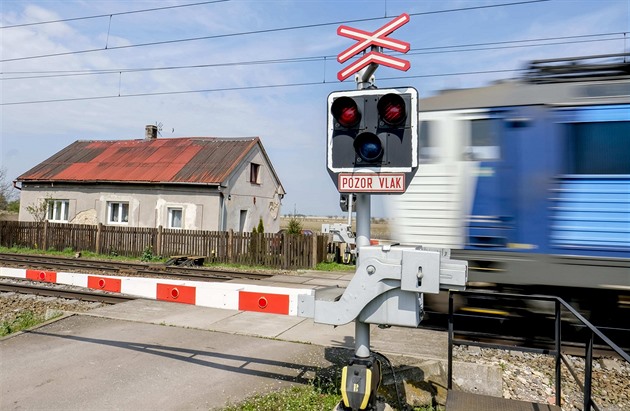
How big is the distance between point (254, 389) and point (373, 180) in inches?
104

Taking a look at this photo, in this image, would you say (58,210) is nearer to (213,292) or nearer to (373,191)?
(213,292)

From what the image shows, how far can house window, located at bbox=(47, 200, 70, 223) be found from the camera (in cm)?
2409

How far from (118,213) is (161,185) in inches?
137

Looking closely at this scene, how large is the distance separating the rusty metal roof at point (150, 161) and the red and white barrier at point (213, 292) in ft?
53.6

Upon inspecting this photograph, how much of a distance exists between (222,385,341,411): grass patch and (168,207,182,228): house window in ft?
62.0

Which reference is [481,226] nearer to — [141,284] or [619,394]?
[619,394]

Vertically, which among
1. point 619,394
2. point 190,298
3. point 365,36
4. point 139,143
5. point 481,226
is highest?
point 139,143

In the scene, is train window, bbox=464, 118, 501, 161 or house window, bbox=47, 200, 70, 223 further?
house window, bbox=47, 200, 70, 223

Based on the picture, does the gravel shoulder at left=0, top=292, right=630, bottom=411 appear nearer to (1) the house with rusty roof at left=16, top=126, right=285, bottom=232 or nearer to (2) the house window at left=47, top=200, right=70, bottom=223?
(1) the house with rusty roof at left=16, top=126, right=285, bottom=232

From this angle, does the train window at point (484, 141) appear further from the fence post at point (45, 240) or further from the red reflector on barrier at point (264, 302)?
the fence post at point (45, 240)

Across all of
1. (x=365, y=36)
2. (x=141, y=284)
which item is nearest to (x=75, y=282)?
(x=141, y=284)

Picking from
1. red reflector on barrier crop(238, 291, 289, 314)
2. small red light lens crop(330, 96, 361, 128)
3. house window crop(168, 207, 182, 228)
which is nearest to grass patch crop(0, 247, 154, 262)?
house window crop(168, 207, 182, 228)

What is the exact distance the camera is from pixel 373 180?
10.4ft

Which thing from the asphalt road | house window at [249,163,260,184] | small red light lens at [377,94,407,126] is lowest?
the asphalt road
